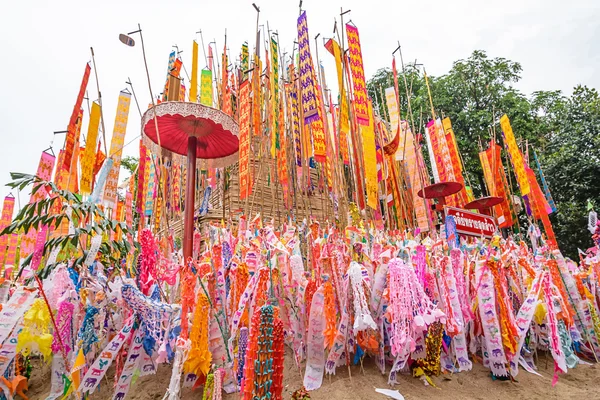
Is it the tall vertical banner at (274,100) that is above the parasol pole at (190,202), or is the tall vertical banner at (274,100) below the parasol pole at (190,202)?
above

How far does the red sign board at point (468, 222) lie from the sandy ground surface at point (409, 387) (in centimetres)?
139

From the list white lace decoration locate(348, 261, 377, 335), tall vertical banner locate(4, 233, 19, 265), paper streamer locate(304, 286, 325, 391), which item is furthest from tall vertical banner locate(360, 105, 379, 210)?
tall vertical banner locate(4, 233, 19, 265)

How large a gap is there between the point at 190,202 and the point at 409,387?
82.1 inches

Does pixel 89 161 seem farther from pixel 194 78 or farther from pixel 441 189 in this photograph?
pixel 441 189

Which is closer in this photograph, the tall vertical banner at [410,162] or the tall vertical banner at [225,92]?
the tall vertical banner at [410,162]

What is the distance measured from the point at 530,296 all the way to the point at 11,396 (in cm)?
253

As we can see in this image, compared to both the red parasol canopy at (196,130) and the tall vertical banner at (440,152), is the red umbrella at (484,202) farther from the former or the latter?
the red parasol canopy at (196,130)

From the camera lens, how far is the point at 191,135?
125 inches

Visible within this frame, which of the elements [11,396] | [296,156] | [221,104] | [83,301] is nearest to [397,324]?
[83,301]

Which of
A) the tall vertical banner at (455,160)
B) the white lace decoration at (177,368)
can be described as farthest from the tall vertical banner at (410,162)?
the white lace decoration at (177,368)

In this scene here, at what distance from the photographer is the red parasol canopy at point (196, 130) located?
9.16ft

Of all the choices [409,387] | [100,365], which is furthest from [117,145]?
[409,387]

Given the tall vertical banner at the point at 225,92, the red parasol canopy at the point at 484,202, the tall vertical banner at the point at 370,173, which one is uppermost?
the tall vertical banner at the point at 225,92

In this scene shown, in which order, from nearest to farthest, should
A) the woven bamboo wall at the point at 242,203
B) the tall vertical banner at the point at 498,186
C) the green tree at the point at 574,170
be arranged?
the woven bamboo wall at the point at 242,203 < the tall vertical banner at the point at 498,186 < the green tree at the point at 574,170
